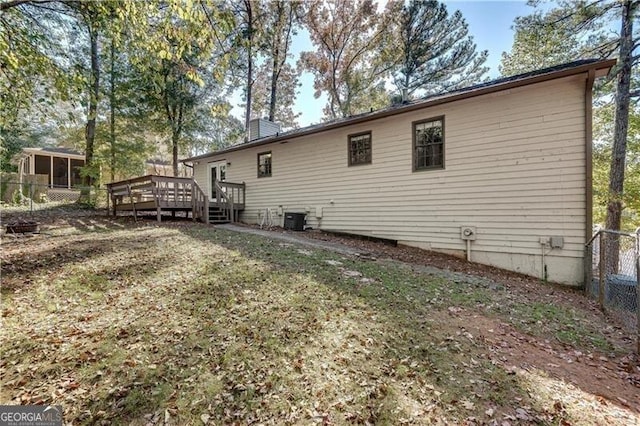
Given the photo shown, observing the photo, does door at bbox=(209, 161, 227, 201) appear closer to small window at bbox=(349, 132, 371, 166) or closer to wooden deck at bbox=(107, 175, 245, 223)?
wooden deck at bbox=(107, 175, 245, 223)

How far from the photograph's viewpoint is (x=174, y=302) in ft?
13.0

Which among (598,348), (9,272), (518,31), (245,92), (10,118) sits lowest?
(598,348)

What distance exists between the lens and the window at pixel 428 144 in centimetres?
817

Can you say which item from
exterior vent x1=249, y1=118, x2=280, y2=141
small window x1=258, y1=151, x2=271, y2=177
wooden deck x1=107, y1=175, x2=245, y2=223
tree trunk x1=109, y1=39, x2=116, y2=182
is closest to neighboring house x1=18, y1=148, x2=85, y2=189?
tree trunk x1=109, y1=39, x2=116, y2=182

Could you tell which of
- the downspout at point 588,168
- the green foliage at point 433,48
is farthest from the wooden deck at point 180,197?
the green foliage at point 433,48

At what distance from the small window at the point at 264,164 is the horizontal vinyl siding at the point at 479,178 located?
7.45ft

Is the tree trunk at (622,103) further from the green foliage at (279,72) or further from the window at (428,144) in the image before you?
the green foliage at (279,72)

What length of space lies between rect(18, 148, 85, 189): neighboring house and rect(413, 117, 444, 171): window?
23.0 metres

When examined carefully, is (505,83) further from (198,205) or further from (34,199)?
(34,199)

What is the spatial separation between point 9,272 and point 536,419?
672cm

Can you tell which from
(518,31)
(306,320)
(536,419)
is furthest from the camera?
(518,31)

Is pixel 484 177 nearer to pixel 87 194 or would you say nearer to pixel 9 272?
pixel 9 272

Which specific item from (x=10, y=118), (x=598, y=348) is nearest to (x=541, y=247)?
(x=598, y=348)

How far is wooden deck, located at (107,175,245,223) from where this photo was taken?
11.0 metres
